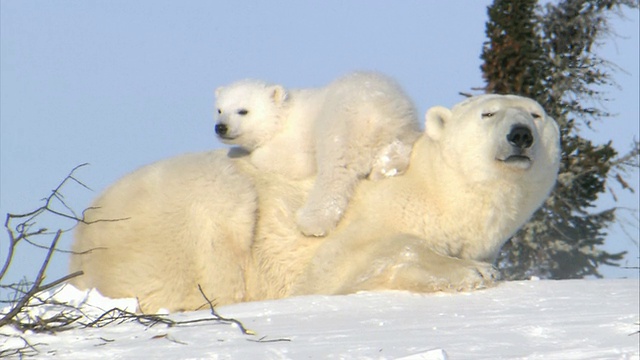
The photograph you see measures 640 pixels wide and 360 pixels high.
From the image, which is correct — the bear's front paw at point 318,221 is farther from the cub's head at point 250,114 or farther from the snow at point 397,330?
the cub's head at point 250,114

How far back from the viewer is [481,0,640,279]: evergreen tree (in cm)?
1742

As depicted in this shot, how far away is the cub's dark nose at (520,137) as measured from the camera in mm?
7344

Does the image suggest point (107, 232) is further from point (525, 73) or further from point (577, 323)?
point (525, 73)

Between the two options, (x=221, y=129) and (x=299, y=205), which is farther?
(x=221, y=129)

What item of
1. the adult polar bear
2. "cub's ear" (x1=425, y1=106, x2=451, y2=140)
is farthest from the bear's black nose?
"cub's ear" (x1=425, y1=106, x2=451, y2=140)

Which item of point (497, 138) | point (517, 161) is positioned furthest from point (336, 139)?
point (517, 161)

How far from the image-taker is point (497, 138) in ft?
24.2

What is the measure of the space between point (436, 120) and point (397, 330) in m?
2.65

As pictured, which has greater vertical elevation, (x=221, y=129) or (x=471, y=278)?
(x=221, y=129)

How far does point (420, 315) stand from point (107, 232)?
2.96 metres

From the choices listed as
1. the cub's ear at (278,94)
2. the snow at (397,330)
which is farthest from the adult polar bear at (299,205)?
the cub's ear at (278,94)

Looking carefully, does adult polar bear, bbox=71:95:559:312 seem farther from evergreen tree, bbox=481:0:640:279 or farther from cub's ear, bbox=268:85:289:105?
evergreen tree, bbox=481:0:640:279

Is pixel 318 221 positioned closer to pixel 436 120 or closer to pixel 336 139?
pixel 336 139

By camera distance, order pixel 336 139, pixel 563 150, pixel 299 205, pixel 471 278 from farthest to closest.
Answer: pixel 563 150
pixel 299 205
pixel 336 139
pixel 471 278
